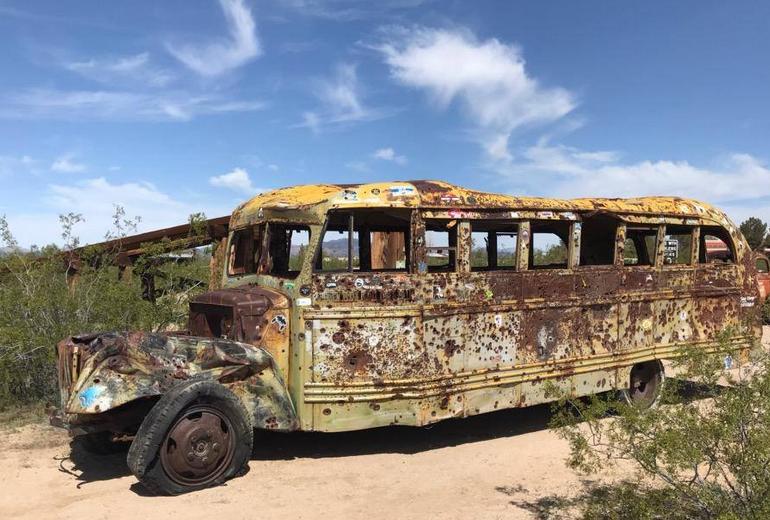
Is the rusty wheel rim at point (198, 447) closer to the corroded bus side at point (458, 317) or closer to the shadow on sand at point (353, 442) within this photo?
the shadow on sand at point (353, 442)

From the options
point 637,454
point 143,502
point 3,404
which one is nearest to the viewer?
point 637,454

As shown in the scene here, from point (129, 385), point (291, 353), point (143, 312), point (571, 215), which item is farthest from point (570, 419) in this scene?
point (143, 312)

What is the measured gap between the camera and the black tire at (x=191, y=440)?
4438mm

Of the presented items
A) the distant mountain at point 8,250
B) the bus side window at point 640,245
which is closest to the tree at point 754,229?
the bus side window at point 640,245

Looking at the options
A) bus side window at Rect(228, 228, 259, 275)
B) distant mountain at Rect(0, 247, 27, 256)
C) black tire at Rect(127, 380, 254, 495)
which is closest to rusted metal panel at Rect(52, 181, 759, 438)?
bus side window at Rect(228, 228, 259, 275)

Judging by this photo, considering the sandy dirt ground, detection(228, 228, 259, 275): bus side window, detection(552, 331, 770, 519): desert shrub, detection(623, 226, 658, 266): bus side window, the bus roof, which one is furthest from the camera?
detection(623, 226, 658, 266): bus side window

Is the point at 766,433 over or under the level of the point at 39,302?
under

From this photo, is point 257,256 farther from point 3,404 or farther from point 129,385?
point 3,404

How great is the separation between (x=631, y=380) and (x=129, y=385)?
5702mm

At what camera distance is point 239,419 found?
486 cm

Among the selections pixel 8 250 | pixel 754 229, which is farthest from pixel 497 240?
pixel 754 229

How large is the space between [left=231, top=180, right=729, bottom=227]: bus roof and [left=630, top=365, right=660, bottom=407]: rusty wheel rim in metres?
2.00

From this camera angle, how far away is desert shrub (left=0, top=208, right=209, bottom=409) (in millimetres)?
7137

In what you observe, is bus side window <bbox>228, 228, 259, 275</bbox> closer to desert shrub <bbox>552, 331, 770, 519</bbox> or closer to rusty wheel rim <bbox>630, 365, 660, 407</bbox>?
desert shrub <bbox>552, 331, 770, 519</bbox>
